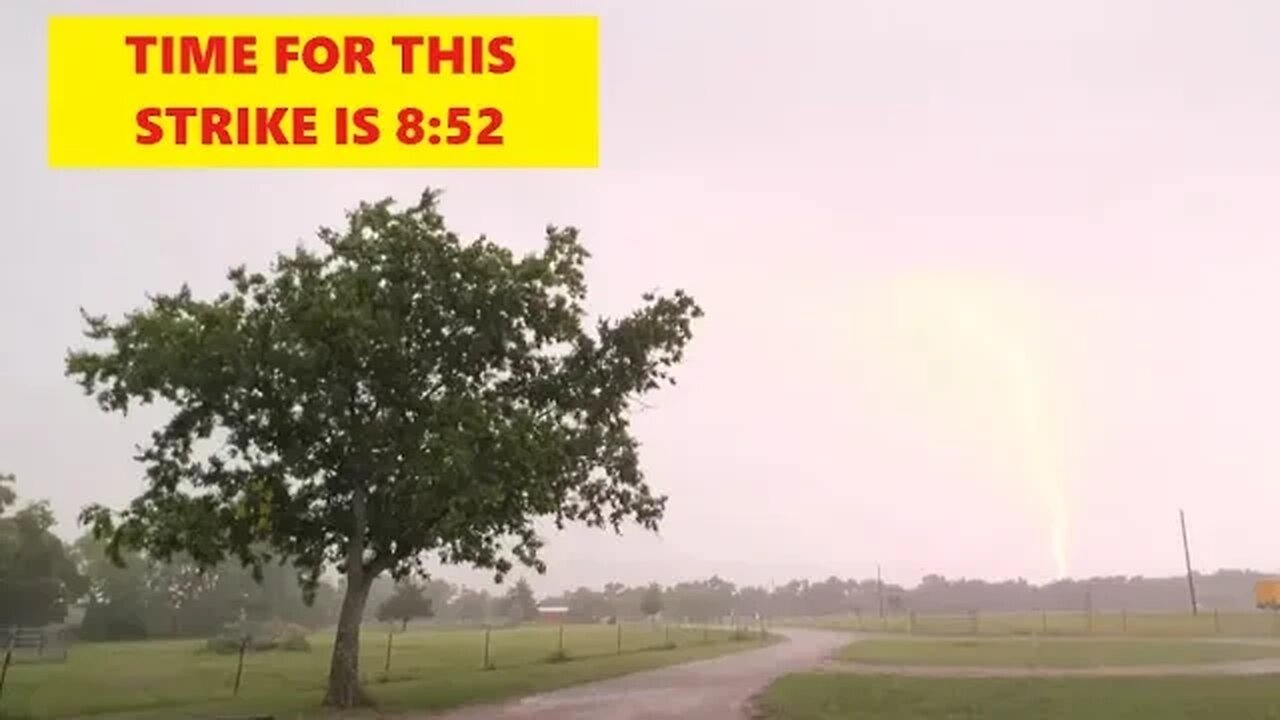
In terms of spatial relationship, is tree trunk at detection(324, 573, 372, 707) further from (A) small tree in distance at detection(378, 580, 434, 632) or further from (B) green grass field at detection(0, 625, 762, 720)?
(A) small tree in distance at detection(378, 580, 434, 632)

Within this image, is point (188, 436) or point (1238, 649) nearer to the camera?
point (188, 436)

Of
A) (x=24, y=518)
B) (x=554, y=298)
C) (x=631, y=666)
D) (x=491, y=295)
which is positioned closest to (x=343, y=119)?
(x=491, y=295)

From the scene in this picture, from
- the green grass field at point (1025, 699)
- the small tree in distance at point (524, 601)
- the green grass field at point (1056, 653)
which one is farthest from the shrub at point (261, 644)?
the small tree in distance at point (524, 601)

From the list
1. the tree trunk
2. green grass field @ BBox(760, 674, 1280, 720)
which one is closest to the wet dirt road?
green grass field @ BBox(760, 674, 1280, 720)

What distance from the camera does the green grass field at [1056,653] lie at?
140 feet

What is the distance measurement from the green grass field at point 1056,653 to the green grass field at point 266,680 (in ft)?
34.4

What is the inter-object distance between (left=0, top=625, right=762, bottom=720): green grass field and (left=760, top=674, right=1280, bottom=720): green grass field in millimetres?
9108

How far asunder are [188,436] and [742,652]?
3599 centimetres

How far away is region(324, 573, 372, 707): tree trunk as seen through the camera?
27219mm

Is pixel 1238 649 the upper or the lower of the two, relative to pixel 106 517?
lower

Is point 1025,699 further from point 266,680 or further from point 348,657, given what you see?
point 266,680

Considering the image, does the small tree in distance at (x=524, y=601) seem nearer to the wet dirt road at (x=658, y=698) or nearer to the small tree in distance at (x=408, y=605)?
the small tree in distance at (x=408, y=605)

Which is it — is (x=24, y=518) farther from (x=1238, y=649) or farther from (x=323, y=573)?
(x=1238, y=649)

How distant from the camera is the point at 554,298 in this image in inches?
1190
